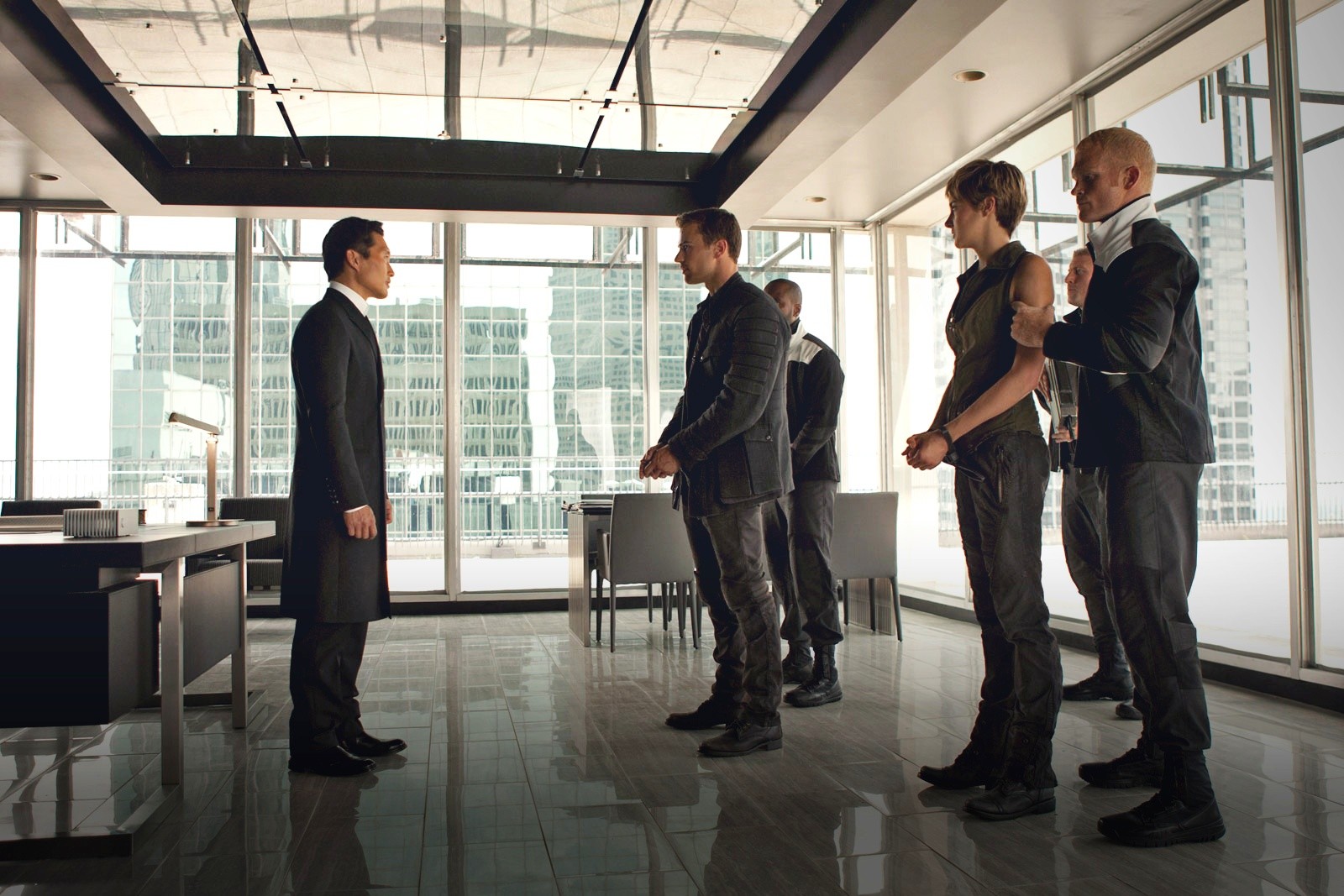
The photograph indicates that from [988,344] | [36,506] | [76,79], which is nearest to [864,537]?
[988,344]

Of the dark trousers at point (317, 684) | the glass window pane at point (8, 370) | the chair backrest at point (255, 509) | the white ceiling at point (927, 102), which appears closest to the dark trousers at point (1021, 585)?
the dark trousers at point (317, 684)

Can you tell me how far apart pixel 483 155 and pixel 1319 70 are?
4611 millimetres

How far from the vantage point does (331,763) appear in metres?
2.84

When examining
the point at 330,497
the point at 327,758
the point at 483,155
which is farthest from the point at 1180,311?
the point at 483,155

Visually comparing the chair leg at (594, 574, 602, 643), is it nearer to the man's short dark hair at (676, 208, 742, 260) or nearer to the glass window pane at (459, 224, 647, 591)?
the glass window pane at (459, 224, 647, 591)

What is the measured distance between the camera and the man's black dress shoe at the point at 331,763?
9.28 ft

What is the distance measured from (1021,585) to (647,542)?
3.01 m

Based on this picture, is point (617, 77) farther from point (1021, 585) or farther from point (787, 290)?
point (1021, 585)

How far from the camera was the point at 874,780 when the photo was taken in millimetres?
2707

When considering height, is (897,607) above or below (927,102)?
below

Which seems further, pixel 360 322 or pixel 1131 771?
pixel 360 322

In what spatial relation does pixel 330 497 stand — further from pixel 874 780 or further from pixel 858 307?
pixel 858 307

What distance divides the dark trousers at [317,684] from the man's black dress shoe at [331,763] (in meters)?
0.02

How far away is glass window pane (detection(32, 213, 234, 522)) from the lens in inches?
274
